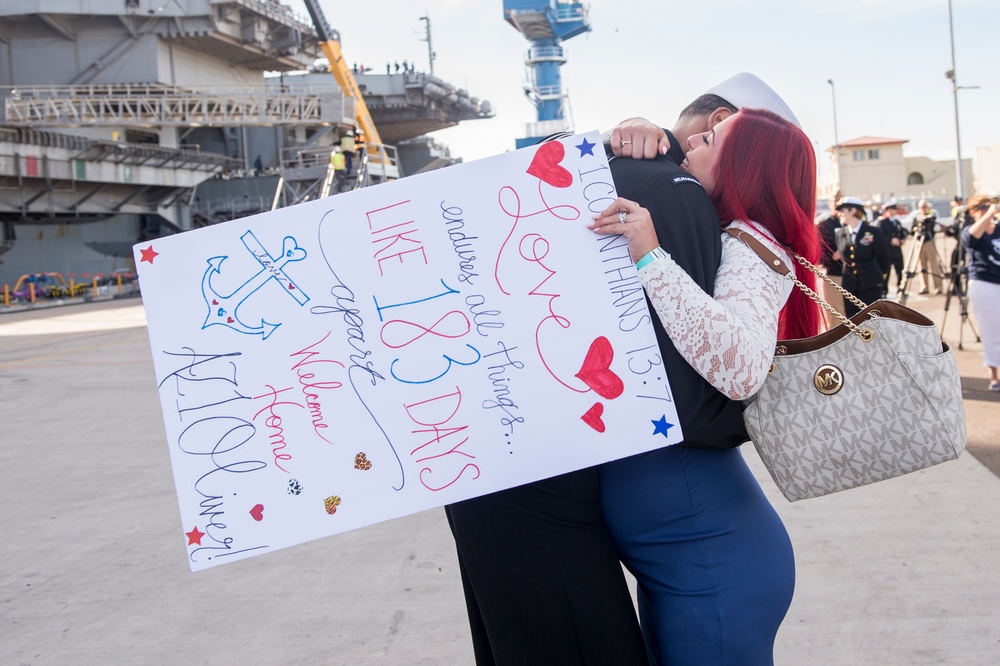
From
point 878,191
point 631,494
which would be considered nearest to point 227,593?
point 631,494

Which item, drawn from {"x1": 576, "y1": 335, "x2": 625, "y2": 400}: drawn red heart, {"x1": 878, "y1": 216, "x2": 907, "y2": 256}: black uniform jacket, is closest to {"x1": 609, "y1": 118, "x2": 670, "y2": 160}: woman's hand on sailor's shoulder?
{"x1": 576, "y1": 335, "x2": 625, "y2": 400}: drawn red heart

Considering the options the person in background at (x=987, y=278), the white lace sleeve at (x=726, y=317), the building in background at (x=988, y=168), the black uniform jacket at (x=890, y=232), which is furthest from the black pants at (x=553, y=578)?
the building in background at (x=988, y=168)

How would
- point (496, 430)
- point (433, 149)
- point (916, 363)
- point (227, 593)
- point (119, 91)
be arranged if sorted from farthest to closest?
point (433, 149)
point (119, 91)
point (227, 593)
point (496, 430)
point (916, 363)

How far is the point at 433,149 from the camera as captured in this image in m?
83.6

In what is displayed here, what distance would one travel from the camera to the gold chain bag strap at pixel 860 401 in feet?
5.82

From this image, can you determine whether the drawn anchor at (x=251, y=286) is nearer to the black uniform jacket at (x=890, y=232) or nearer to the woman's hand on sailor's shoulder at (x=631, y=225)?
the woman's hand on sailor's shoulder at (x=631, y=225)

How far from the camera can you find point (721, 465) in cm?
184

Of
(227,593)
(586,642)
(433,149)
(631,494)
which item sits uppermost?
(433,149)

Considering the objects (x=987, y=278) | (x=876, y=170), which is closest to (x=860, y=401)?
(x=987, y=278)

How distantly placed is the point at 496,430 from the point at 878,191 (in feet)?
302

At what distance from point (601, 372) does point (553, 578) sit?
437 mm

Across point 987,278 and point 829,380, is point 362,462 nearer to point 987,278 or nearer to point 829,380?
point 829,380

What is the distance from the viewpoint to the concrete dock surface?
3.50m

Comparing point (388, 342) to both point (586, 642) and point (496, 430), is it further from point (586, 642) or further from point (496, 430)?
point (586, 642)
